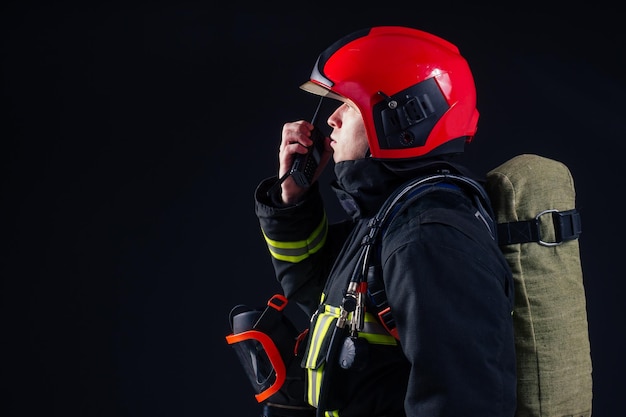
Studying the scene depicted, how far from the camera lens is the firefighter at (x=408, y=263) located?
6.03 feet

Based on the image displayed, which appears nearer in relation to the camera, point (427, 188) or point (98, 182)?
point (427, 188)

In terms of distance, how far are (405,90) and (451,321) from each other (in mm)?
685

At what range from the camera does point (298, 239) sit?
2.64 m

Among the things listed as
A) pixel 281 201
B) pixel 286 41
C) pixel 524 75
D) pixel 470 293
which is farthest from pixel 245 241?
pixel 470 293

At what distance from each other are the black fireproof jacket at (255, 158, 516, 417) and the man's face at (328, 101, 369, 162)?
7 cm

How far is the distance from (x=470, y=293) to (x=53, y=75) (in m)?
2.62

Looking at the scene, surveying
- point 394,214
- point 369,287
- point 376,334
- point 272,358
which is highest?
point 394,214

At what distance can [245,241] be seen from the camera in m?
3.91

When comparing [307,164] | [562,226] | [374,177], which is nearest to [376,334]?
[374,177]

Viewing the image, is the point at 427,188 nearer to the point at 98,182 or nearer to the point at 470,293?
the point at 470,293

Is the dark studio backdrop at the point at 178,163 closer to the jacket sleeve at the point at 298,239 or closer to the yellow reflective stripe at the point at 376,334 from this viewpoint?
the jacket sleeve at the point at 298,239

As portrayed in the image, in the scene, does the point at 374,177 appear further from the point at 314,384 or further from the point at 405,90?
the point at 314,384

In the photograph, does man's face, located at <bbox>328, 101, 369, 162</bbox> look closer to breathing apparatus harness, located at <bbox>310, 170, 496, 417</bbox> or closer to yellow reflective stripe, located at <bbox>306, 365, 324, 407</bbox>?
breathing apparatus harness, located at <bbox>310, 170, 496, 417</bbox>

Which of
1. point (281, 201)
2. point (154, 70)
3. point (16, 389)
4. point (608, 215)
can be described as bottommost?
point (16, 389)
